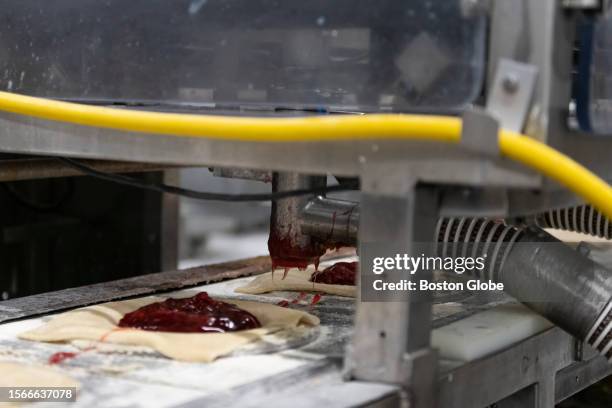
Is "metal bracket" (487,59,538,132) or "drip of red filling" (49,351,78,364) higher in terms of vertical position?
"metal bracket" (487,59,538,132)

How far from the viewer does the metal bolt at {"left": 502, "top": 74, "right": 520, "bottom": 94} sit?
128 centimetres

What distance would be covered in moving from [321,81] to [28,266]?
1731 millimetres

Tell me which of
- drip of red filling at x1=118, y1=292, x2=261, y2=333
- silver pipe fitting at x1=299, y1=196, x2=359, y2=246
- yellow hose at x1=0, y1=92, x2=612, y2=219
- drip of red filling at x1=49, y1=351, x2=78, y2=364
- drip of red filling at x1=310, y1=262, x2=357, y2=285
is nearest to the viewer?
yellow hose at x1=0, y1=92, x2=612, y2=219

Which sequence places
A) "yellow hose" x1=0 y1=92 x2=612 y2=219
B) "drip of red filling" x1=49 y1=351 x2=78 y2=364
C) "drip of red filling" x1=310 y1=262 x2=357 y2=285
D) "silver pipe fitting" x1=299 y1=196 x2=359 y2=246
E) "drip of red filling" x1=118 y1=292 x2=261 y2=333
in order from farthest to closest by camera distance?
"drip of red filling" x1=310 y1=262 x2=357 y2=285, "silver pipe fitting" x1=299 y1=196 x2=359 y2=246, "drip of red filling" x1=118 y1=292 x2=261 y2=333, "drip of red filling" x1=49 y1=351 x2=78 y2=364, "yellow hose" x1=0 y1=92 x2=612 y2=219

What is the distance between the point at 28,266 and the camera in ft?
9.63

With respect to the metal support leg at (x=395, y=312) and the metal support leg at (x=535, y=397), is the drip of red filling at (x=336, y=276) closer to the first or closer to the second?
the metal support leg at (x=535, y=397)

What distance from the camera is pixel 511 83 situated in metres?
1.28

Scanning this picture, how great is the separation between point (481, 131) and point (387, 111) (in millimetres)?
202

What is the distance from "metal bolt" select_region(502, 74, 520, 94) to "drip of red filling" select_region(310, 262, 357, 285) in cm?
80

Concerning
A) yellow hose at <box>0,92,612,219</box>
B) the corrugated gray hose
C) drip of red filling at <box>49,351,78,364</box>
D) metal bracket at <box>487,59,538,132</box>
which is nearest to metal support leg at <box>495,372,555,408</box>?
the corrugated gray hose

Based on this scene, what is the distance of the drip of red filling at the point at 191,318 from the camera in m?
1.59

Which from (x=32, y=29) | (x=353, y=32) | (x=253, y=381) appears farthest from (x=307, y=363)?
(x=32, y=29)

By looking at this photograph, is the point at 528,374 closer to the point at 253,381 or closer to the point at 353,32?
the point at 253,381

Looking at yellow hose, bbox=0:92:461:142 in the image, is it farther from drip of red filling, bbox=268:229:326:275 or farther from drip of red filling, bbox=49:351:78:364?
drip of red filling, bbox=268:229:326:275
